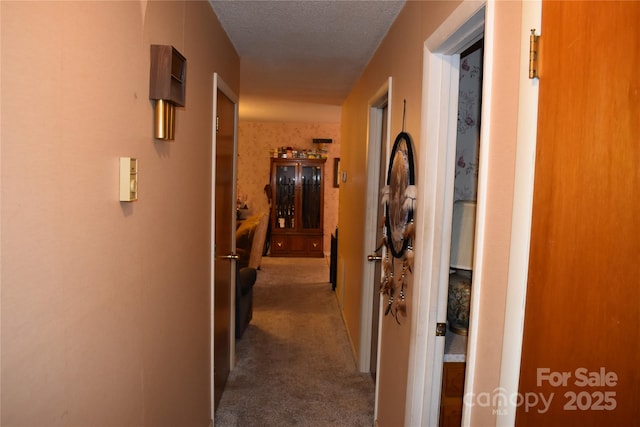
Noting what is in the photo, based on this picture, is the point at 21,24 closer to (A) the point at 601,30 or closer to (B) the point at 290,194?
(A) the point at 601,30

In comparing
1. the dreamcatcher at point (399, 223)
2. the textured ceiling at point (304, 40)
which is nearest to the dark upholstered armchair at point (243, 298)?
the textured ceiling at point (304, 40)

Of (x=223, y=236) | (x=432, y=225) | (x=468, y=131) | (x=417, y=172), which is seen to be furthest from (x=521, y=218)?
(x=223, y=236)

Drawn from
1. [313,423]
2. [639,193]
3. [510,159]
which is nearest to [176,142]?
[510,159]

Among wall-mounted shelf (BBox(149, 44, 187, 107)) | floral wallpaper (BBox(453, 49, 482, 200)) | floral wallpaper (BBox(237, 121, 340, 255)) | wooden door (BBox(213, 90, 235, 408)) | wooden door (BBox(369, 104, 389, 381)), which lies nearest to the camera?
wall-mounted shelf (BBox(149, 44, 187, 107))

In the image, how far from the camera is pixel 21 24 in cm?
79

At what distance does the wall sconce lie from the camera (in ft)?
4.56

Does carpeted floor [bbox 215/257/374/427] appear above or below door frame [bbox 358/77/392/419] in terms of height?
below

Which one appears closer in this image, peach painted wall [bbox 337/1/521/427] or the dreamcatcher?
peach painted wall [bbox 337/1/521/427]

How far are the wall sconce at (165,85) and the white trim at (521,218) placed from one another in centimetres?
101

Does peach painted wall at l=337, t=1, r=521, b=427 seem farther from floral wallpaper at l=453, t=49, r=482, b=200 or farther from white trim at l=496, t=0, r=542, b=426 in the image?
floral wallpaper at l=453, t=49, r=482, b=200

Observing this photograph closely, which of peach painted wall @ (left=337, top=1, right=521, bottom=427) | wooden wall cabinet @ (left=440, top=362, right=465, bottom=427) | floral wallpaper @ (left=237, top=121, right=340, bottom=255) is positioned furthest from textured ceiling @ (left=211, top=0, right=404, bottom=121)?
floral wallpaper @ (left=237, top=121, right=340, bottom=255)

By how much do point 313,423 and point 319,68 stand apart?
2665 millimetres

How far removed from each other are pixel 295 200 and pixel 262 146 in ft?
4.09

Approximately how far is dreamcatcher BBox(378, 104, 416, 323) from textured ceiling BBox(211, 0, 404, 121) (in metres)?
0.79
